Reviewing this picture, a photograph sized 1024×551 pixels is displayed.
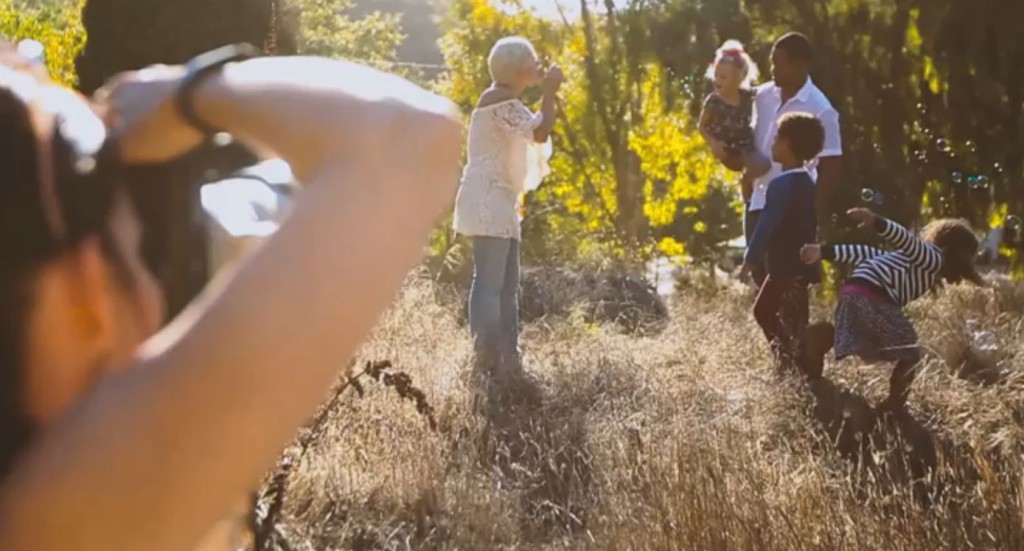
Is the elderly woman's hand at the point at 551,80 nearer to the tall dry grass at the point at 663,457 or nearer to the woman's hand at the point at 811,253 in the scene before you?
the tall dry grass at the point at 663,457

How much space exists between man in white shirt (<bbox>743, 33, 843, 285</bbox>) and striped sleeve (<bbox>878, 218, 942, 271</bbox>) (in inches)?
17.3

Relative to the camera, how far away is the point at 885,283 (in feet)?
17.5

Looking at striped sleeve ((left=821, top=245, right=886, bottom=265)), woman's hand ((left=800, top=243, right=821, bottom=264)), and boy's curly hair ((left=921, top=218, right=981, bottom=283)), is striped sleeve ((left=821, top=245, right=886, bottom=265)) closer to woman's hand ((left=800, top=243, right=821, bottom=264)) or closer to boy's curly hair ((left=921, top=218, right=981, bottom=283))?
woman's hand ((left=800, top=243, right=821, bottom=264))

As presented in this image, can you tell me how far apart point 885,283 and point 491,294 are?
64.5 inches

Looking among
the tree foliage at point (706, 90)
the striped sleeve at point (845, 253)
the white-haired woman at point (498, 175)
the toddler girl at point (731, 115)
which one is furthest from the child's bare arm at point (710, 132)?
the tree foliage at point (706, 90)

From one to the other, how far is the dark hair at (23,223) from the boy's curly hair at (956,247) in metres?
5.15

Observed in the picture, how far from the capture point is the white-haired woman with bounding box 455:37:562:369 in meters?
5.80

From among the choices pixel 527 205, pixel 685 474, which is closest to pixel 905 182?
pixel 527 205

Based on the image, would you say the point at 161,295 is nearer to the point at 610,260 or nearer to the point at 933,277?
the point at 933,277

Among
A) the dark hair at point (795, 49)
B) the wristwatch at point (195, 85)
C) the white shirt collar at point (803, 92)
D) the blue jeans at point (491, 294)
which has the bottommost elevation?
the blue jeans at point (491, 294)

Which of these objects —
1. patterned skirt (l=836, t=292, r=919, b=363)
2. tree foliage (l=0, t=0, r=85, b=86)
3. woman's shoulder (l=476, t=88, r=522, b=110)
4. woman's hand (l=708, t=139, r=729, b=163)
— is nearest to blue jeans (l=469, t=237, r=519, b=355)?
woman's shoulder (l=476, t=88, r=522, b=110)

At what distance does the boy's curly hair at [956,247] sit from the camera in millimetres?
5551

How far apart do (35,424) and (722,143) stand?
5.69 meters

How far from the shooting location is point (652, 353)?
21.4 ft
